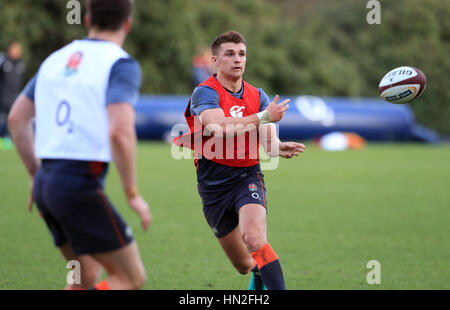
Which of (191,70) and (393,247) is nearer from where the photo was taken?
(393,247)

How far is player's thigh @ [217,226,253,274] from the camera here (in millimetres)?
5613

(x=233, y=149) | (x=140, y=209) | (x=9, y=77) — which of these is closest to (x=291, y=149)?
(x=233, y=149)

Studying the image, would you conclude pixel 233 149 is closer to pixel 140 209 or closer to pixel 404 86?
pixel 404 86

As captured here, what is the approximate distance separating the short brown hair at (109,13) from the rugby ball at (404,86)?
3176 millimetres

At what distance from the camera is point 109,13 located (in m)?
3.74

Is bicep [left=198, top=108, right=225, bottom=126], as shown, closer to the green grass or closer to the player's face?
the player's face

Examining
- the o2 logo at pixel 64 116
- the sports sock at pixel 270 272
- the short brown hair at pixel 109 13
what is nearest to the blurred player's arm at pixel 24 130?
the o2 logo at pixel 64 116

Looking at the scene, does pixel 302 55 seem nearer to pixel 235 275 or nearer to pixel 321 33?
pixel 321 33

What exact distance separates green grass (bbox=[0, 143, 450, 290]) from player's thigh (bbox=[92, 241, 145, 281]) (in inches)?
86.6

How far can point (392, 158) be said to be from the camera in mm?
20609

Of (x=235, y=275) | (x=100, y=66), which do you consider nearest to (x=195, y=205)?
(x=235, y=275)

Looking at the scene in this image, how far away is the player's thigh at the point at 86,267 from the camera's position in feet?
13.5

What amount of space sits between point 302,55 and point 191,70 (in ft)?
32.8

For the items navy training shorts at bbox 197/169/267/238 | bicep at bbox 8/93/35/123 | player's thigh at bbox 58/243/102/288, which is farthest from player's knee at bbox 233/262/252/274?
bicep at bbox 8/93/35/123
